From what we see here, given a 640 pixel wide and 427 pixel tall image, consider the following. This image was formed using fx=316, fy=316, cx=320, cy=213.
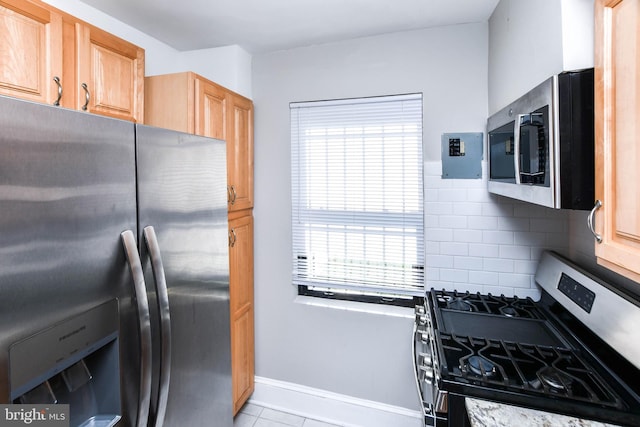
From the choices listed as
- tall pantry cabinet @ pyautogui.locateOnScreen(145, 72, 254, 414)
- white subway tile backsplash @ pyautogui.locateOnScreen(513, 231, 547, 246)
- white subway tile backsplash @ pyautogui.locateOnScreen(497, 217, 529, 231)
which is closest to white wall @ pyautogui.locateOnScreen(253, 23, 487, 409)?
tall pantry cabinet @ pyautogui.locateOnScreen(145, 72, 254, 414)

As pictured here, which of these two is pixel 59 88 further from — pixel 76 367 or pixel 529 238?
pixel 529 238

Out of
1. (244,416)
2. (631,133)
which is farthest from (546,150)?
(244,416)

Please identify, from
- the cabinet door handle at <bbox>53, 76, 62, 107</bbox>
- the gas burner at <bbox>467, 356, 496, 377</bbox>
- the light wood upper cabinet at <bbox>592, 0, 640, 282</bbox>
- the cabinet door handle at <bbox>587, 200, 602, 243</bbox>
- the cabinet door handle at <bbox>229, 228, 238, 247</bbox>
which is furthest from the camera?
the cabinet door handle at <bbox>229, 228, 238, 247</bbox>

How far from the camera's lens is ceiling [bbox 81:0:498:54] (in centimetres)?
167

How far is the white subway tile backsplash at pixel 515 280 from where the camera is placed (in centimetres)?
181

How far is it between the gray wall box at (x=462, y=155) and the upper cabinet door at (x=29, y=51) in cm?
195

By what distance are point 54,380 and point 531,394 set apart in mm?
1280

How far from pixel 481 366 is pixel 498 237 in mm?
992

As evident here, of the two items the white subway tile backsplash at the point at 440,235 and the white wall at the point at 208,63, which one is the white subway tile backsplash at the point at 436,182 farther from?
the white wall at the point at 208,63

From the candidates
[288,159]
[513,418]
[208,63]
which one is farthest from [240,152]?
[513,418]

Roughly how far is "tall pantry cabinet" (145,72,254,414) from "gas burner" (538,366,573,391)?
65.0 inches

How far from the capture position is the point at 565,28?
96 cm

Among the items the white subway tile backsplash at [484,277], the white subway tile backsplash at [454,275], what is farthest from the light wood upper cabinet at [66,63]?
the white subway tile backsplash at [484,277]

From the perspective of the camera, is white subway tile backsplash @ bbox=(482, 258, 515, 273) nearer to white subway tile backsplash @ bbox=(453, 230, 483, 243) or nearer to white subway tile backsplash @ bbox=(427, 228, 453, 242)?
white subway tile backsplash @ bbox=(453, 230, 483, 243)
